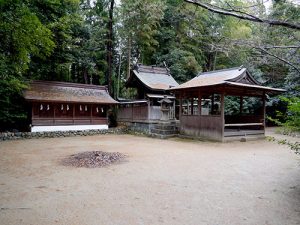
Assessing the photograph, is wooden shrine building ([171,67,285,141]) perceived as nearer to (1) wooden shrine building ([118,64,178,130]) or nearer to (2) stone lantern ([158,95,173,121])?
(2) stone lantern ([158,95,173,121])

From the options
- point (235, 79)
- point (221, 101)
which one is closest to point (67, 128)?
point (221, 101)

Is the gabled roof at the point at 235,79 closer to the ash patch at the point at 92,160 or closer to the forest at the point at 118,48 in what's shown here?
the forest at the point at 118,48

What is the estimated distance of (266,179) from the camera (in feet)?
20.9

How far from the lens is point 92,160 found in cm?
861

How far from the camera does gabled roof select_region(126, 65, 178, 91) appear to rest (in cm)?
2011

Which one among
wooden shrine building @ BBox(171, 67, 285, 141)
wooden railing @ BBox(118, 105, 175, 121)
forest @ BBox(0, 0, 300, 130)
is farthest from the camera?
wooden railing @ BBox(118, 105, 175, 121)

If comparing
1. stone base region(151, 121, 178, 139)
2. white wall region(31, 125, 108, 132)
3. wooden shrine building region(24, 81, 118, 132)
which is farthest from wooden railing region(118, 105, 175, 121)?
white wall region(31, 125, 108, 132)

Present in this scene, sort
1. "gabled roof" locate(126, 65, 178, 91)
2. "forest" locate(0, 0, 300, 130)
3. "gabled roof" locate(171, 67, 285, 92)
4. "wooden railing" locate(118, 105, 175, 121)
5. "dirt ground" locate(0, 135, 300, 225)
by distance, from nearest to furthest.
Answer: "dirt ground" locate(0, 135, 300, 225)
"gabled roof" locate(171, 67, 285, 92)
"forest" locate(0, 0, 300, 130)
"wooden railing" locate(118, 105, 175, 121)
"gabled roof" locate(126, 65, 178, 91)

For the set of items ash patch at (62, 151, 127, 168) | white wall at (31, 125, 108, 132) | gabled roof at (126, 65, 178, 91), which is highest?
gabled roof at (126, 65, 178, 91)

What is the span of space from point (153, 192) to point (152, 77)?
17.2 m

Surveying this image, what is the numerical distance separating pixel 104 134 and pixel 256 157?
1240cm

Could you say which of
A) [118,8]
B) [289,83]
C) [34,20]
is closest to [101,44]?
[118,8]

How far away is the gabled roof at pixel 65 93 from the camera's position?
1717 centimetres

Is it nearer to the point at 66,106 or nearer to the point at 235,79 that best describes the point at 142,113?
the point at 66,106
